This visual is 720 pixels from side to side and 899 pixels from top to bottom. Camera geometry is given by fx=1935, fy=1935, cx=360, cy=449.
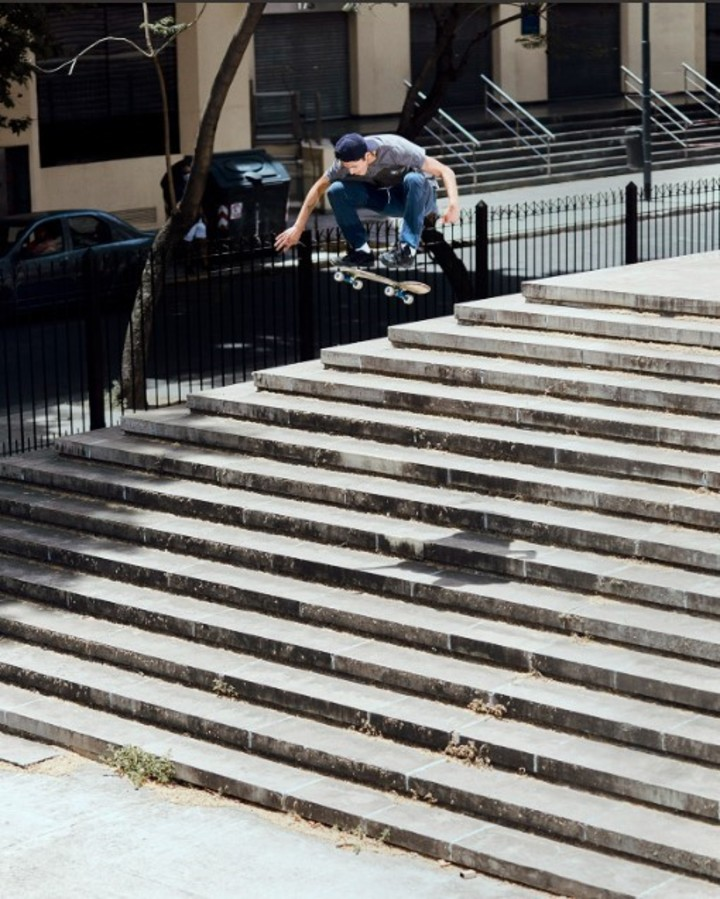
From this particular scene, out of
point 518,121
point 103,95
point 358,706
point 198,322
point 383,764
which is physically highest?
point 103,95

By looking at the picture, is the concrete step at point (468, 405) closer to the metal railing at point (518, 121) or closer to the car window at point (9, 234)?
the car window at point (9, 234)

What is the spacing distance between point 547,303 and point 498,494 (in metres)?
3.37

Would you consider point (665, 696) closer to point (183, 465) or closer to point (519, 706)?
point (519, 706)

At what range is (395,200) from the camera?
12.2m

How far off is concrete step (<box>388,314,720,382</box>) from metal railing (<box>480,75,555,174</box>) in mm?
21844

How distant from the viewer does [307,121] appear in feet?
129

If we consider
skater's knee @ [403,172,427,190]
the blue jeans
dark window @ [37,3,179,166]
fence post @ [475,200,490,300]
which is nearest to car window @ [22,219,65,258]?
dark window @ [37,3,179,166]

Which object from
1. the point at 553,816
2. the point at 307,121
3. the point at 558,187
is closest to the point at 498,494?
the point at 553,816

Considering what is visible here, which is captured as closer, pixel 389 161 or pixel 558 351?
pixel 389 161

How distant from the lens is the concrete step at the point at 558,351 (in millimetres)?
13438

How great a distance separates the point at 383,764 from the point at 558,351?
15.7 feet

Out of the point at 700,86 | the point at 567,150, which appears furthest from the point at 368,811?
the point at 700,86

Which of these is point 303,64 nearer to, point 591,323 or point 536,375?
point 591,323

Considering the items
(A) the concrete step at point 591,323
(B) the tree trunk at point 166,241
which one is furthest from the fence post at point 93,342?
(A) the concrete step at point 591,323
